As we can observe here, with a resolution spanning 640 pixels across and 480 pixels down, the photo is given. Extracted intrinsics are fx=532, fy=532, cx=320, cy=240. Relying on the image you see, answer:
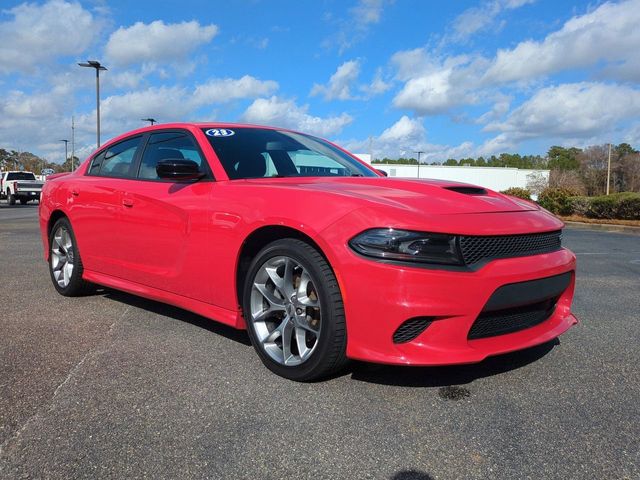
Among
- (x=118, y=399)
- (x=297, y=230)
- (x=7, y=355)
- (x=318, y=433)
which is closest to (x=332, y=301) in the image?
(x=297, y=230)

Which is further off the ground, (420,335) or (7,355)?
(420,335)

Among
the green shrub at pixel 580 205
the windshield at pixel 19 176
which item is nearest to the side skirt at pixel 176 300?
the green shrub at pixel 580 205

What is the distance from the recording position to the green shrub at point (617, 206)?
1945 centimetres

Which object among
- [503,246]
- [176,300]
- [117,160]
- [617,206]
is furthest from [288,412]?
[617,206]

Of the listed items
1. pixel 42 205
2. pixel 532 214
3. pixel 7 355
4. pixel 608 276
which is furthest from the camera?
pixel 608 276

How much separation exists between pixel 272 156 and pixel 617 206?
19568 mm

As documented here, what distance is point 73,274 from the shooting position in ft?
15.9

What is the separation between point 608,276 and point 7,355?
660 cm

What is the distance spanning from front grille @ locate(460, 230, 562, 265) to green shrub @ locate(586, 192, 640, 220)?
63.0 ft

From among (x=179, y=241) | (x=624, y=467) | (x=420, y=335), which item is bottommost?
(x=624, y=467)

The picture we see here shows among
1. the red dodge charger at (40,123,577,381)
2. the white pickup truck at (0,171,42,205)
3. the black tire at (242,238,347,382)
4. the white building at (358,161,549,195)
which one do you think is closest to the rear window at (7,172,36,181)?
the white pickup truck at (0,171,42,205)

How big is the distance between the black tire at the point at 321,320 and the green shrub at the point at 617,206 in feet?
66.0

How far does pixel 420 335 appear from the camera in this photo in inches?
102

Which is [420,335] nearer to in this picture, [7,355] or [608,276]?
[7,355]
